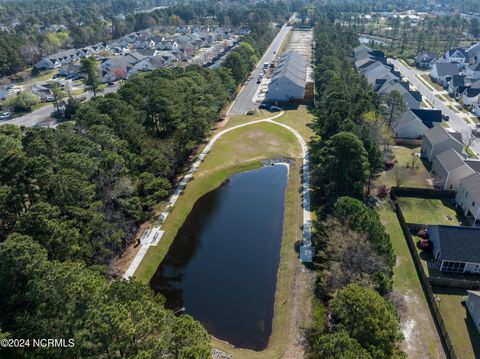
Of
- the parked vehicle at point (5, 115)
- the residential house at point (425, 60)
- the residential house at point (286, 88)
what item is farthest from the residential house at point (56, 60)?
the residential house at point (425, 60)

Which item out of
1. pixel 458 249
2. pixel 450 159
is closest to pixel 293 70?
pixel 450 159

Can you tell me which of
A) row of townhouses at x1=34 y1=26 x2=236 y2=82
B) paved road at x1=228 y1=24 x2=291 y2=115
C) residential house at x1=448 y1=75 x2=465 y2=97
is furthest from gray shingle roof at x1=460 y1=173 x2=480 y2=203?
row of townhouses at x1=34 y1=26 x2=236 y2=82

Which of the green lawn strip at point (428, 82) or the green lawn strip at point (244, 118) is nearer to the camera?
the green lawn strip at point (244, 118)

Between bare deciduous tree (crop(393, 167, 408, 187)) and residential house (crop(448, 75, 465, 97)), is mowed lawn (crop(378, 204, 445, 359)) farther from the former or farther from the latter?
residential house (crop(448, 75, 465, 97))

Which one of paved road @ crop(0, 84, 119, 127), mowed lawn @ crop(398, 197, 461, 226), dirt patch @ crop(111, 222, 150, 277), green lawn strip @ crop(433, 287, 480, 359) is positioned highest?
paved road @ crop(0, 84, 119, 127)

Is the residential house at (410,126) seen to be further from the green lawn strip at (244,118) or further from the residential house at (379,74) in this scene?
the green lawn strip at (244,118)

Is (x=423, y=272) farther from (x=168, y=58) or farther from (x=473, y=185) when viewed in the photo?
(x=168, y=58)

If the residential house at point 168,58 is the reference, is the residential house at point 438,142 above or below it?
below
